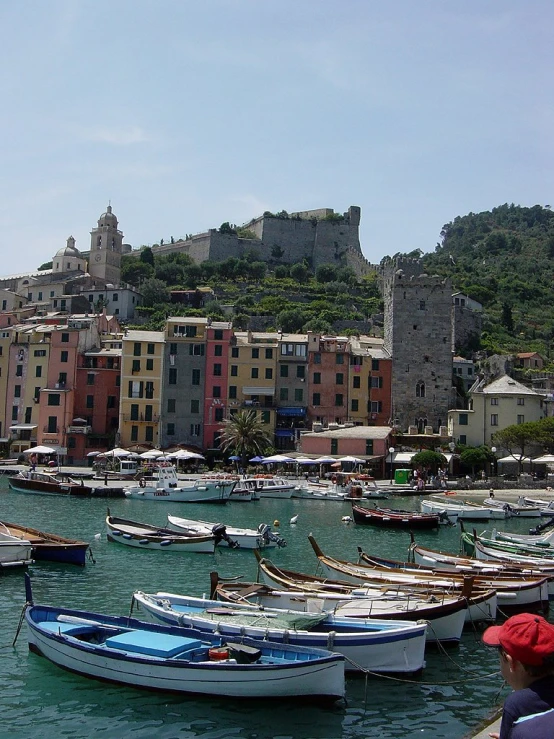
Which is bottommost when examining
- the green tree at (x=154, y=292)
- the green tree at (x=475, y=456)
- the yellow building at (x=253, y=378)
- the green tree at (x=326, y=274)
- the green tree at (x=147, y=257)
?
the green tree at (x=475, y=456)

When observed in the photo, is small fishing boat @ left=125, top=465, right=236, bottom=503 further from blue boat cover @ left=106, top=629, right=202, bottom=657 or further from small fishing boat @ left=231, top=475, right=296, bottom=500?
blue boat cover @ left=106, top=629, right=202, bottom=657

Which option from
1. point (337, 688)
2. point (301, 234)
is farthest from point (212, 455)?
point (301, 234)

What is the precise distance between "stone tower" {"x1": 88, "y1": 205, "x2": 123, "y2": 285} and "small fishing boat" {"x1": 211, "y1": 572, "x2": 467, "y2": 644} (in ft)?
316

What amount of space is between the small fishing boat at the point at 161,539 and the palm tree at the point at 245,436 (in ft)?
93.9

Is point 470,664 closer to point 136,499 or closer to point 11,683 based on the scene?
point 11,683

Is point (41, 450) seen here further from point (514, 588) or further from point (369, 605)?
point (369, 605)

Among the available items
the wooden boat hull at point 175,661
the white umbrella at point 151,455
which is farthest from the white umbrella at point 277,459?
the wooden boat hull at point 175,661

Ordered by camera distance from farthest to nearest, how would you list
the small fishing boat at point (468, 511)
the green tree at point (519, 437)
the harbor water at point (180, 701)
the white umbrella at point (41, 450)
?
the white umbrella at point (41, 450) → the green tree at point (519, 437) → the small fishing boat at point (468, 511) → the harbor water at point (180, 701)

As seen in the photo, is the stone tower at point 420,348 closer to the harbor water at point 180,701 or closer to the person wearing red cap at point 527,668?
the harbor water at point 180,701

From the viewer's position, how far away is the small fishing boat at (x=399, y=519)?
125 ft

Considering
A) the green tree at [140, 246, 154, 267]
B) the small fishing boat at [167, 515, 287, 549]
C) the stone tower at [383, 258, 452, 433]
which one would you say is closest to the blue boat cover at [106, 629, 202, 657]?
the small fishing boat at [167, 515, 287, 549]

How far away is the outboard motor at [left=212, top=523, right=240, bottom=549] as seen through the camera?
29.4 metres

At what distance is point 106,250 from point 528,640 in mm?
112569

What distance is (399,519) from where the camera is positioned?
38156mm
